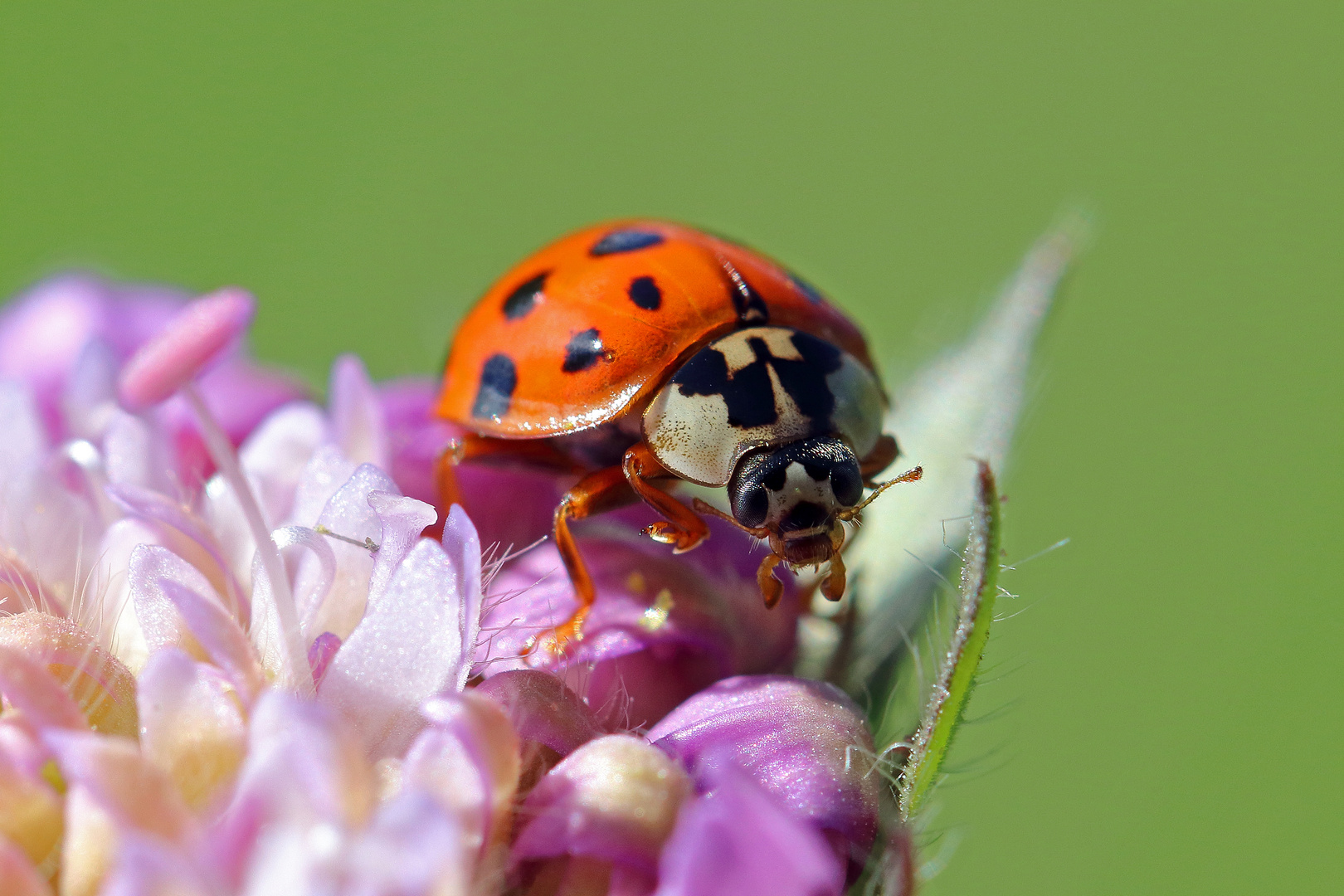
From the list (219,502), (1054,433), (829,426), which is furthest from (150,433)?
(1054,433)

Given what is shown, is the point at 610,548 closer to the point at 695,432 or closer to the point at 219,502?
the point at 695,432

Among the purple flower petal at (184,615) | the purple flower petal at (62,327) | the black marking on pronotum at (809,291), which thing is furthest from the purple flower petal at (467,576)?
the purple flower petal at (62,327)

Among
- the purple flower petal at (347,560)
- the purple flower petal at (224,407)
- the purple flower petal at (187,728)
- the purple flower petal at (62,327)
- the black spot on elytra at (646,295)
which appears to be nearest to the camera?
the purple flower petal at (187,728)

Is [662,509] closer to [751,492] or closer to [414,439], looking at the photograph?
[751,492]

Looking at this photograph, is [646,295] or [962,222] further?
[962,222]

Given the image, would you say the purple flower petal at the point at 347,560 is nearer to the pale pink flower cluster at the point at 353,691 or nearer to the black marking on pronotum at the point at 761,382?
the pale pink flower cluster at the point at 353,691

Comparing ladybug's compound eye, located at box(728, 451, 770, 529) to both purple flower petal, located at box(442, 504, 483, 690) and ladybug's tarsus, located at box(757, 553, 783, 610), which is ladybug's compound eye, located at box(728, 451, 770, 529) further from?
purple flower petal, located at box(442, 504, 483, 690)

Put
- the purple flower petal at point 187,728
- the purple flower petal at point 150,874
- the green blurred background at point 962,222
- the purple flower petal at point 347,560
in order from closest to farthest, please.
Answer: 1. the purple flower petal at point 150,874
2. the purple flower petal at point 187,728
3. the purple flower petal at point 347,560
4. the green blurred background at point 962,222

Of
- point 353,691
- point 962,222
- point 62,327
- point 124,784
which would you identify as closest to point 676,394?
point 353,691
